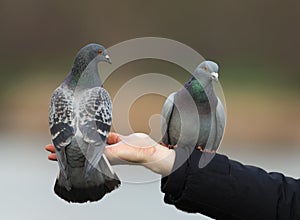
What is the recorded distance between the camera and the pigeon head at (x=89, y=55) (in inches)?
87.2

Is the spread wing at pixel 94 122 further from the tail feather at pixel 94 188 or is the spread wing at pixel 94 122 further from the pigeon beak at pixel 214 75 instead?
the pigeon beak at pixel 214 75

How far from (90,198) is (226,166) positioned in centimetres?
46

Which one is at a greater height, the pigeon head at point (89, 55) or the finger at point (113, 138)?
the pigeon head at point (89, 55)

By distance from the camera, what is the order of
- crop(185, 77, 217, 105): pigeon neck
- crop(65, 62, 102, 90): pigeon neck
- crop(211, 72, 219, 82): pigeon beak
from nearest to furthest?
crop(65, 62, 102, 90): pigeon neck, crop(211, 72, 219, 82): pigeon beak, crop(185, 77, 217, 105): pigeon neck

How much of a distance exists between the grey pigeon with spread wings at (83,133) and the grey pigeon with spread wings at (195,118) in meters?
0.51

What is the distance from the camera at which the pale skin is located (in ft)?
7.64

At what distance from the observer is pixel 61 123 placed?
2154 millimetres

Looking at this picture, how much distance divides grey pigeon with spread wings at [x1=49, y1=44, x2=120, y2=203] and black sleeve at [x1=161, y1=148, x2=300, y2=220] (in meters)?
0.22

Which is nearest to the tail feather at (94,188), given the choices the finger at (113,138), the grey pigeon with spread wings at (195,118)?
the finger at (113,138)

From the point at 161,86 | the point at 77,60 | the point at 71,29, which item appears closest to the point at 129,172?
the point at 161,86

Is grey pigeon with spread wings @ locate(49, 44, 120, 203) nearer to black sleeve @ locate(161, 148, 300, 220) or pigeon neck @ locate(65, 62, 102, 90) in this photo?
pigeon neck @ locate(65, 62, 102, 90)

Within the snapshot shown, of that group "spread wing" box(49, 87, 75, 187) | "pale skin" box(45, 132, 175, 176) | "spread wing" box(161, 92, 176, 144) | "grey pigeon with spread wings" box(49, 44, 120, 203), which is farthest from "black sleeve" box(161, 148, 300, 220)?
"spread wing" box(161, 92, 176, 144)

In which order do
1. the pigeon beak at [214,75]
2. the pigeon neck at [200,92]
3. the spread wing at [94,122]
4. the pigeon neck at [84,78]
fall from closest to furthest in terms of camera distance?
the spread wing at [94,122] < the pigeon neck at [84,78] < the pigeon beak at [214,75] < the pigeon neck at [200,92]

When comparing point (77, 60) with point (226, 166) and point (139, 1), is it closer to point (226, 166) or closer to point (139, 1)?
point (226, 166)
